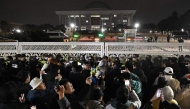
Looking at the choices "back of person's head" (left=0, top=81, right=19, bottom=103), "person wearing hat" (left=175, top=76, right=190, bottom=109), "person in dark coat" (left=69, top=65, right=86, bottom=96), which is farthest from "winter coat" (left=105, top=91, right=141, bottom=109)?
"person in dark coat" (left=69, top=65, right=86, bottom=96)

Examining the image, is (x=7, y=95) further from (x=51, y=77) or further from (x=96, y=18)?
(x=96, y=18)

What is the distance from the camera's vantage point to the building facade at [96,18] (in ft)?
285

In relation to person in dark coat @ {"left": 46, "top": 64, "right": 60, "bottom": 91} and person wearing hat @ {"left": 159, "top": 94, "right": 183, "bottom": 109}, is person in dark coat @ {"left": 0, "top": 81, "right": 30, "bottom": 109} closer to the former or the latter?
person in dark coat @ {"left": 46, "top": 64, "right": 60, "bottom": 91}

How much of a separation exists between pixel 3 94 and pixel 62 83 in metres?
0.94

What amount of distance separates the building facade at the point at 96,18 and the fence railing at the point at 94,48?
245 ft

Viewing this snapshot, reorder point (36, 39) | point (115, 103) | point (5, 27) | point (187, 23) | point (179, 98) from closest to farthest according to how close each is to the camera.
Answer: point (115, 103) < point (179, 98) < point (36, 39) < point (5, 27) < point (187, 23)

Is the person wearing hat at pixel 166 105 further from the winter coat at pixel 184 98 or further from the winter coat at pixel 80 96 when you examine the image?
the winter coat at pixel 80 96

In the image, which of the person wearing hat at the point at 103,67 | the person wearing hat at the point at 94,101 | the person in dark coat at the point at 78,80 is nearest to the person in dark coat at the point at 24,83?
the person in dark coat at the point at 78,80

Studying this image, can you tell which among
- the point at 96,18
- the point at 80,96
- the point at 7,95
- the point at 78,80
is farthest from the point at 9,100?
the point at 96,18

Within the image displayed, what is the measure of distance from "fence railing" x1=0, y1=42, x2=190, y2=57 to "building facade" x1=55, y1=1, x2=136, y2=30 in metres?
74.5

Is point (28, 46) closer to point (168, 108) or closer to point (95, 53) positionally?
point (95, 53)

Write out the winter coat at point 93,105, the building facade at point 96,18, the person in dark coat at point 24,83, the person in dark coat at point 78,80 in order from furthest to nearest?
the building facade at point 96,18, the person in dark coat at point 78,80, the person in dark coat at point 24,83, the winter coat at point 93,105

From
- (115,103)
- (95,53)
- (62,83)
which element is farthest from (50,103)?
(95,53)

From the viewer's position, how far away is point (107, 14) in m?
89.1
